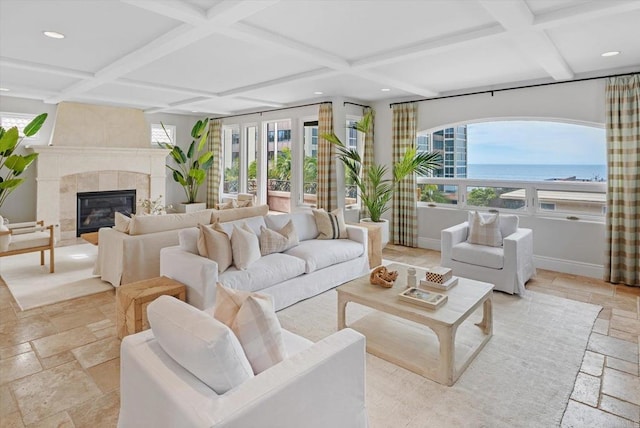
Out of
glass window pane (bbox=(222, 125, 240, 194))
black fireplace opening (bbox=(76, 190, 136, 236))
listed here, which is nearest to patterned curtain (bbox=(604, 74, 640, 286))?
glass window pane (bbox=(222, 125, 240, 194))

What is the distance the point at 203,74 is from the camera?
502 centimetres

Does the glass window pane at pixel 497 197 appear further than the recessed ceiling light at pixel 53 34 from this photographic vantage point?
Yes

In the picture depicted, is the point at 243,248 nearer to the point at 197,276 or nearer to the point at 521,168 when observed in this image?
the point at 197,276

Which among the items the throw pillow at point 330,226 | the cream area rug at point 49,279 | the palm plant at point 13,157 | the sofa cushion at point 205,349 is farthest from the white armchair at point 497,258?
the palm plant at point 13,157

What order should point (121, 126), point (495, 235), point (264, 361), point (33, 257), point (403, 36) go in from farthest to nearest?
point (121, 126) < point (33, 257) < point (495, 235) < point (403, 36) < point (264, 361)

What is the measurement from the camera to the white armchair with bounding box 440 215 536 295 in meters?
4.06

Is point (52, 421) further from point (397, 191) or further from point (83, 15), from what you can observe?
point (397, 191)

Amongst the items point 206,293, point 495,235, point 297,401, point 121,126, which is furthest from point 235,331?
point 121,126

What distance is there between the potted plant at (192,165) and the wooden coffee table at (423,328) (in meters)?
6.37

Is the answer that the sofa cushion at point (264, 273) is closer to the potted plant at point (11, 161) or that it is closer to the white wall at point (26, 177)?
the potted plant at point (11, 161)

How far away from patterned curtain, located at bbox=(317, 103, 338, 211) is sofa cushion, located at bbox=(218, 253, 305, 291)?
2702 mm

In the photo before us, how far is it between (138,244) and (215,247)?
117 cm

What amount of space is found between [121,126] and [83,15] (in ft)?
17.4

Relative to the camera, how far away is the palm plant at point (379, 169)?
5820 millimetres
